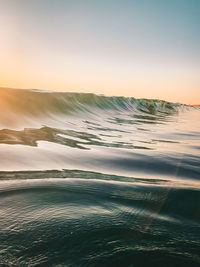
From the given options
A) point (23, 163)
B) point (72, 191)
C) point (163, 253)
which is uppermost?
point (23, 163)

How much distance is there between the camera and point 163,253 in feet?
3.23

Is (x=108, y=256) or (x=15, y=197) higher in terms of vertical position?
(x=15, y=197)

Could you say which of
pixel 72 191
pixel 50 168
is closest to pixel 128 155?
pixel 50 168

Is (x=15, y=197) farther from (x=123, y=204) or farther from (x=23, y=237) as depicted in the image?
(x=123, y=204)

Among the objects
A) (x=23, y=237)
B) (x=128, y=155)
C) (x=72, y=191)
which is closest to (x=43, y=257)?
(x=23, y=237)

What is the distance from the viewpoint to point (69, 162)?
8.25ft

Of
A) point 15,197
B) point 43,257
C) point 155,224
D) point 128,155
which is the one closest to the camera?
point 43,257

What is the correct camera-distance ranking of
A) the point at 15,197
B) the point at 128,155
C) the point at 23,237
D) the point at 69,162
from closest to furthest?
the point at 23,237
the point at 15,197
the point at 69,162
the point at 128,155

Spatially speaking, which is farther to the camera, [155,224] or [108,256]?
[155,224]

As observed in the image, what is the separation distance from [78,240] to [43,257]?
18 centimetres

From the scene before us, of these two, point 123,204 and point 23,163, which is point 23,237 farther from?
point 23,163

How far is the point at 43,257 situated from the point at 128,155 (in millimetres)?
2208

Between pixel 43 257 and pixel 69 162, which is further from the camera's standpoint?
pixel 69 162

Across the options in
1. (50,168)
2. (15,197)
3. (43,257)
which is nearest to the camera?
(43,257)
